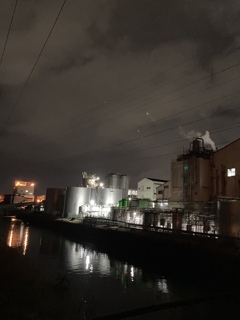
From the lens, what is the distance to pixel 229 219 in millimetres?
17609

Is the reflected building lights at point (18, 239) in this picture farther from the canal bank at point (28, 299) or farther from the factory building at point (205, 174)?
the factory building at point (205, 174)

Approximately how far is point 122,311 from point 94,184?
43.2 metres

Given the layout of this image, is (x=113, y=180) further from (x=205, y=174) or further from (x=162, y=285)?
(x=162, y=285)

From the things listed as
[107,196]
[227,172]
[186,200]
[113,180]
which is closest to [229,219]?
[227,172]

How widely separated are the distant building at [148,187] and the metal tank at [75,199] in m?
18.5

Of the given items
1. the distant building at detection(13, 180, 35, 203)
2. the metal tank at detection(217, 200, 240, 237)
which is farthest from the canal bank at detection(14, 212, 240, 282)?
the distant building at detection(13, 180, 35, 203)

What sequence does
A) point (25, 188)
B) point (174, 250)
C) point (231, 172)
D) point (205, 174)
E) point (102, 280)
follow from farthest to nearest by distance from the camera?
1. point (25, 188)
2. point (205, 174)
3. point (231, 172)
4. point (174, 250)
5. point (102, 280)

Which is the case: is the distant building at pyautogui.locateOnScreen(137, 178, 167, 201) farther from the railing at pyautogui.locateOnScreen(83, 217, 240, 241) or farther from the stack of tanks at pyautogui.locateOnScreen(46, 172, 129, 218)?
the railing at pyautogui.locateOnScreen(83, 217, 240, 241)

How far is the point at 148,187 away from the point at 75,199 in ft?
69.0

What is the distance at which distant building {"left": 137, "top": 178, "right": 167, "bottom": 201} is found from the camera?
6009cm

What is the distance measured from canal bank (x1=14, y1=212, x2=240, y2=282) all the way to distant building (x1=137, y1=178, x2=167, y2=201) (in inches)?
1259

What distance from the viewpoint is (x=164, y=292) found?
1307 cm

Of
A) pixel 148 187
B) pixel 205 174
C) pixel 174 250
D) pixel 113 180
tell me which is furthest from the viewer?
pixel 113 180

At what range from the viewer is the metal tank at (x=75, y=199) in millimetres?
45375
